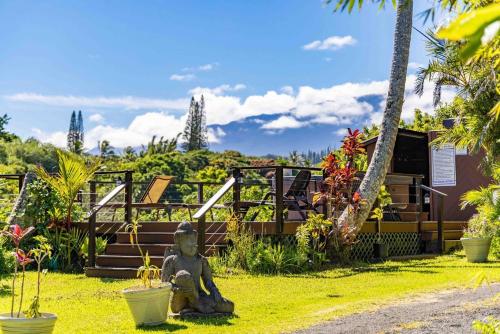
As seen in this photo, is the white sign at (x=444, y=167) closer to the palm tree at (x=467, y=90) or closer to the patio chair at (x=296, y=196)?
the palm tree at (x=467, y=90)

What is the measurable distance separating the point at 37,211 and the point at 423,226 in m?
8.18

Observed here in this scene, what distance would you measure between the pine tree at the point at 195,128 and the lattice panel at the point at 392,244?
197 feet

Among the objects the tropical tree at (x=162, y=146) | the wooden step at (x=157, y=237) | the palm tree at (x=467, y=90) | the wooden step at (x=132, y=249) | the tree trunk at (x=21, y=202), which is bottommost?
the wooden step at (x=132, y=249)

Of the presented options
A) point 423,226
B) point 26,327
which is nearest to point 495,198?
point 423,226

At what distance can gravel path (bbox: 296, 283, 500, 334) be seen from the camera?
551 centimetres

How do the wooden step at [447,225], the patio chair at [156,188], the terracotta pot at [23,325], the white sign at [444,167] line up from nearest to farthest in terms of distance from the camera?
1. the terracotta pot at [23,325]
2. the wooden step at [447,225]
3. the patio chair at [156,188]
4. the white sign at [444,167]

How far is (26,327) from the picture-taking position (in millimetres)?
4672

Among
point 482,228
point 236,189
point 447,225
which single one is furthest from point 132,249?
point 447,225

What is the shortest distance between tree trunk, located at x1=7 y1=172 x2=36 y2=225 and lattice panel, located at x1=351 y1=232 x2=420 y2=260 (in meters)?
6.41

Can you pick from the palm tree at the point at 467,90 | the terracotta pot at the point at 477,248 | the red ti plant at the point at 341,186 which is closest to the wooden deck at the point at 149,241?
the red ti plant at the point at 341,186

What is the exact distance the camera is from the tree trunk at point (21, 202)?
1212 centimetres

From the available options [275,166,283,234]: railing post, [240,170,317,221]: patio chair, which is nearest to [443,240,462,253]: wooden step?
[240,170,317,221]: patio chair

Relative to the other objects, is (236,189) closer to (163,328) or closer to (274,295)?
(274,295)

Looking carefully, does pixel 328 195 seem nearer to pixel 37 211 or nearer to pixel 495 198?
pixel 495 198
